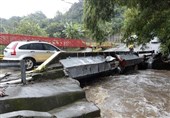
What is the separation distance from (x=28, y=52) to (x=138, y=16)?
6229 millimetres

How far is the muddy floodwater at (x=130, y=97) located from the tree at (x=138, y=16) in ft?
9.93

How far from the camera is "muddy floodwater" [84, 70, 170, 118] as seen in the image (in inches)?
303

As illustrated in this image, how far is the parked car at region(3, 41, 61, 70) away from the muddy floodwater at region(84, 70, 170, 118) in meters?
3.01

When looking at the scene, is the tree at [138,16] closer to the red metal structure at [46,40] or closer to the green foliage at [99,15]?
the green foliage at [99,15]

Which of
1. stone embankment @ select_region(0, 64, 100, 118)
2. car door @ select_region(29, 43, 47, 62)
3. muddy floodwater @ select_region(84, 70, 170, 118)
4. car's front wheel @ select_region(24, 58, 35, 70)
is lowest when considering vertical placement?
muddy floodwater @ select_region(84, 70, 170, 118)

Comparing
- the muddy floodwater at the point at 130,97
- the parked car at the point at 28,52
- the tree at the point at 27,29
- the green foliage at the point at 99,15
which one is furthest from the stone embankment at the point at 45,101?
the tree at the point at 27,29

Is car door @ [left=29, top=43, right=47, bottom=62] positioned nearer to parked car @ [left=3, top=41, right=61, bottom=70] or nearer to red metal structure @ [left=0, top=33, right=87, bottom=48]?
parked car @ [left=3, top=41, right=61, bottom=70]

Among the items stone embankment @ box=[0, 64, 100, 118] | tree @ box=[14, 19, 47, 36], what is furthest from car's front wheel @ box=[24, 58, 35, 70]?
tree @ box=[14, 19, 47, 36]

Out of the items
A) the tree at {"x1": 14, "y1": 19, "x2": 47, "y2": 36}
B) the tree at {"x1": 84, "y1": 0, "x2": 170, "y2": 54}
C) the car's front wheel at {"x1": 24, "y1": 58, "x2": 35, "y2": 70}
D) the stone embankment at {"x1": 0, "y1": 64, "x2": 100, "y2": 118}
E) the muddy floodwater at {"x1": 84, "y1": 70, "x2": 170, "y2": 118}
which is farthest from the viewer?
the tree at {"x1": 14, "y1": 19, "x2": 47, "y2": 36}

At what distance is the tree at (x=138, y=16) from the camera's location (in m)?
11.6

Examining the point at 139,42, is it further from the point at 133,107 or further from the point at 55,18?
the point at 55,18

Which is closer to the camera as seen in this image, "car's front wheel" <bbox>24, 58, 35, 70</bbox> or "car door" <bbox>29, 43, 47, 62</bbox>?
"car's front wheel" <bbox>24, 58, 35, 70</bbox>

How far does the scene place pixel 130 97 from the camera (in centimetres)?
971

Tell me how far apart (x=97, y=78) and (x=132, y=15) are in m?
4.70
